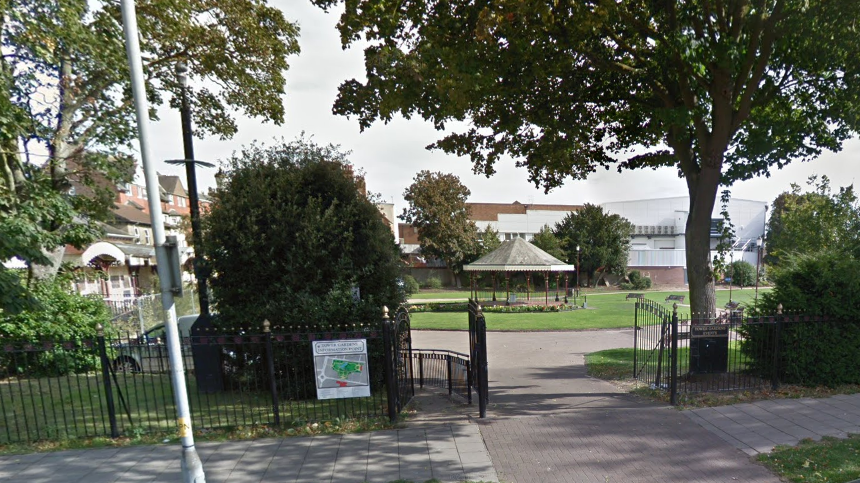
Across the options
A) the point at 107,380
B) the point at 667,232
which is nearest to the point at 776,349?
the point at 107,380

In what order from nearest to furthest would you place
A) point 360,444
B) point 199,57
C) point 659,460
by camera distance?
point 659,460 < point 360,444 < point 199,57

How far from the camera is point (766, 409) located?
6336 mm

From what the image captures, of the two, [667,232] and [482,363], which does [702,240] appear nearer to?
[482,363]

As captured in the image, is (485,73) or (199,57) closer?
(485,73)

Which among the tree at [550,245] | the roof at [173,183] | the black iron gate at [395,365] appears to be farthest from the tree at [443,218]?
the black iron gate at [395,365]

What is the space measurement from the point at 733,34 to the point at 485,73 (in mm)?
4893

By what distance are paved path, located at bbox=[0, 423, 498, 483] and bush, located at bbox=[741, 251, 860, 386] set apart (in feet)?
20.2

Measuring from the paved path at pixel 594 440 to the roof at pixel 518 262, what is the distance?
17.4 metres

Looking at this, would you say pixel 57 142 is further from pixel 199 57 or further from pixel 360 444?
pixel 360 444

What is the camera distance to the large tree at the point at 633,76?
625 centimetres

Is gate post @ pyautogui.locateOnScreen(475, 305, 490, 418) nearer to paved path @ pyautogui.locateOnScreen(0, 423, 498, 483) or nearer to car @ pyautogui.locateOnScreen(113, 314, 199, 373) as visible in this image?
paved path @ pyautogui.locateOnScreen(0, 423, 498, 483)

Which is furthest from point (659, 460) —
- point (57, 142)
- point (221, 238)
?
point (57, 142)

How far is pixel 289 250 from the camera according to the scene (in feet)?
23.1

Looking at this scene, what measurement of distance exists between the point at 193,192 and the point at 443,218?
120ft
